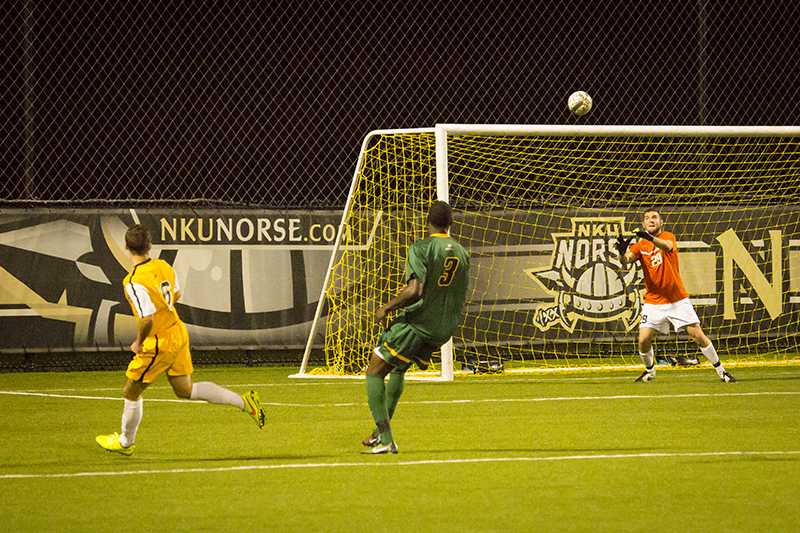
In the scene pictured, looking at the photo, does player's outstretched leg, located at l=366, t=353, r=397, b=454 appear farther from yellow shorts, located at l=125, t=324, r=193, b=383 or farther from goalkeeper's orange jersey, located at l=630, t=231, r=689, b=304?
goalkeeper's orange jersey, located at l=630, t=231, r=689, b=304

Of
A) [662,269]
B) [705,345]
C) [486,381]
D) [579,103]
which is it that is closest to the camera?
[705,345]

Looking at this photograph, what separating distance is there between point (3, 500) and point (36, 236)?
953 cm

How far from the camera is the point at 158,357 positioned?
938 cm

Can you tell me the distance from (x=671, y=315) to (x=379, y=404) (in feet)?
21.5

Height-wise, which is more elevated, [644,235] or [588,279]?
[644,235]

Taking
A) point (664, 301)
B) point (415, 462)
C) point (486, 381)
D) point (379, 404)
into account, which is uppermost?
point (664, 301)

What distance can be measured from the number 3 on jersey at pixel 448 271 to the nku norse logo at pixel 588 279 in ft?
28.0

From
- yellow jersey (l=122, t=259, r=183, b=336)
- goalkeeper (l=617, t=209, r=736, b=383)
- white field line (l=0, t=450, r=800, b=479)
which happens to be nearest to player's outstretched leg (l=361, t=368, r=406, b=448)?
white field line (l=0, t=450, r=800, b=479)

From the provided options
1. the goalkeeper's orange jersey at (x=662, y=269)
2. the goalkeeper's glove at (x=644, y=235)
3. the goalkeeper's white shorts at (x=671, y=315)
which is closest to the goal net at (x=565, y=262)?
the goalkeeper's orange jersey at (x=662, y=269)

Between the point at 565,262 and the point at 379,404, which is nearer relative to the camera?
the point at 379,404

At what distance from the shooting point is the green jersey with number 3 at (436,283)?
9.42m

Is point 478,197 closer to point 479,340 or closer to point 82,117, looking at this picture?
point 479,340

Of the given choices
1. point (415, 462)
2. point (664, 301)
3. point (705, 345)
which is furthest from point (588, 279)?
point (415, 462)

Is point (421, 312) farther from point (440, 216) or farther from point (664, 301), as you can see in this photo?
point (664, 301)
